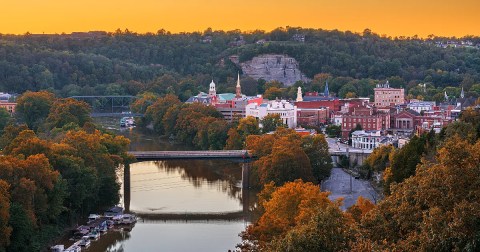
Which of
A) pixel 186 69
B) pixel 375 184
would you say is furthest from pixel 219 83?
pixel 375 184

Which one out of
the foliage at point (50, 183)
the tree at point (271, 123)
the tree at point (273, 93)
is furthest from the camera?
the tree at point (273, 93)

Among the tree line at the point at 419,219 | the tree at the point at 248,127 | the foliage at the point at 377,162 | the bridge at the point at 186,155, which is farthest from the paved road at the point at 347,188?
the tree line at the point at 419,219

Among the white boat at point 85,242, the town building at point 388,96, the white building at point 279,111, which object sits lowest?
the white boat at point 85,242

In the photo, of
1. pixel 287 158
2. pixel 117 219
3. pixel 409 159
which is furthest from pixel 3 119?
pixel 409 159

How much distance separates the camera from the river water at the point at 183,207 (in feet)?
101

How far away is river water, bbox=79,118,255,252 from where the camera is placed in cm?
3066

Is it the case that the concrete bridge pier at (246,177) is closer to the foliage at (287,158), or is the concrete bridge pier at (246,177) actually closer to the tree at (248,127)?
the foliage at (287,158)

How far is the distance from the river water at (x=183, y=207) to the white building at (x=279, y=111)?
48.2 ft

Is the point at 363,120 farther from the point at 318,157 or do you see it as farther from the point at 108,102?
the point at 108,102

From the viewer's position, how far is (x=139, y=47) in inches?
4875

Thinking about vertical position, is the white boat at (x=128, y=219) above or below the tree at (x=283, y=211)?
below

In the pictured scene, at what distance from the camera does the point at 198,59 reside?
11375cm

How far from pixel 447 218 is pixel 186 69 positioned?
316 feet

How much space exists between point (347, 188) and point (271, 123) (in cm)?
1866
